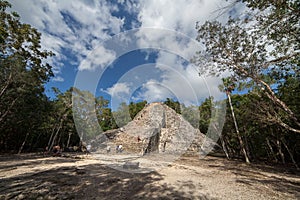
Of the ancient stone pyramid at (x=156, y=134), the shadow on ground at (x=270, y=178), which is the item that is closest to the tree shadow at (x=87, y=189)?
the shadow on ground at (x=270, y=178)

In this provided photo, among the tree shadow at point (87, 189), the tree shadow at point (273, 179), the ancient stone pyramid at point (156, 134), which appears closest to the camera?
the tree shadow at point (87, 189)

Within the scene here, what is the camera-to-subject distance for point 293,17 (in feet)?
16.8

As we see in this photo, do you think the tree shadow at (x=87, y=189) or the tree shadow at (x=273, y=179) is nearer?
the tree shadow at (x=87, y=189)

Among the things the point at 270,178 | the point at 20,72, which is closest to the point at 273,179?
the point at 270,178

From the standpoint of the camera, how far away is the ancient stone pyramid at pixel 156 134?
19664 millimetres

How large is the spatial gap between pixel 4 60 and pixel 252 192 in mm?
16486

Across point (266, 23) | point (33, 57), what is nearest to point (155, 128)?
point (33, 57)

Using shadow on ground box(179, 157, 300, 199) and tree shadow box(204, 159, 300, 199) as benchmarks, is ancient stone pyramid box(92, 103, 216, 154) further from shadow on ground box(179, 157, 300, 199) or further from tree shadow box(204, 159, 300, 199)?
tree shadow box(204, 159, 300, 199)

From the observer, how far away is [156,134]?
2125cm

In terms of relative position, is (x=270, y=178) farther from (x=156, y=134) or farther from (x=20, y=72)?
(x=20, y=72)

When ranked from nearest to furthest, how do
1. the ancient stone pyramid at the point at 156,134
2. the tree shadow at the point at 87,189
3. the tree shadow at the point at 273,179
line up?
the tree shadow at the point at 87,189 < the tree shadow at the point at 273,179 < the ancient stone pyramid at the point at 156,134

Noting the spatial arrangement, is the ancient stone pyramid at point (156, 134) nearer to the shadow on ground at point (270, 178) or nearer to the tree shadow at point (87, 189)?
the shadow on ground at point (270, 178)

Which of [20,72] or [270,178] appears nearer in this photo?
[270,178]

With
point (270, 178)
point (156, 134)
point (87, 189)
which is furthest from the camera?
point (156, 134)
